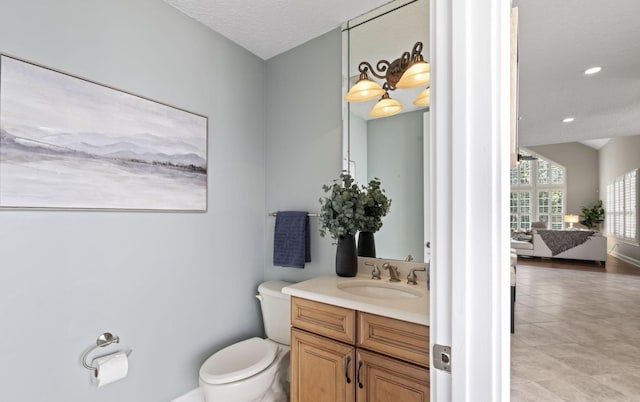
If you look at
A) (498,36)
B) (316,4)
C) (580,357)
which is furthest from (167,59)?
(580,357)

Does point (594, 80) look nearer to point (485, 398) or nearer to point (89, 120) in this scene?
point (485, 398)

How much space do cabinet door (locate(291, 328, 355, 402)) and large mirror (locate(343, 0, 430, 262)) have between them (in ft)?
2.17

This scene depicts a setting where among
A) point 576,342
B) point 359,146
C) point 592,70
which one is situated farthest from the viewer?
point 592,70

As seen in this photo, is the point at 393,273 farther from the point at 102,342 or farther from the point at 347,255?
the point at 102,342

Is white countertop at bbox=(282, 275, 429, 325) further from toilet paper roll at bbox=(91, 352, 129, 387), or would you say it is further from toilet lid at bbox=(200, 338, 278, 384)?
toilet paper roll at bbox=(91, 352, 129, 387)

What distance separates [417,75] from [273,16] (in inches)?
38.5

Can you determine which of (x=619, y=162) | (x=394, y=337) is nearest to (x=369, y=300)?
(x=394, y=337)

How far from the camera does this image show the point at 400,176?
1.84m

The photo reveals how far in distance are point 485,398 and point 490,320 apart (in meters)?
0.16

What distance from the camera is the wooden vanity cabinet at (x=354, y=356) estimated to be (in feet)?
3.83

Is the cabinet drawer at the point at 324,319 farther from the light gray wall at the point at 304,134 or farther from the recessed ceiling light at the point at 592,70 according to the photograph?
the recessed ceiling light at the point at 592,70

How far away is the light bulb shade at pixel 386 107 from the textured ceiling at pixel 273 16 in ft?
1.88

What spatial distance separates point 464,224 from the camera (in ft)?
2.17

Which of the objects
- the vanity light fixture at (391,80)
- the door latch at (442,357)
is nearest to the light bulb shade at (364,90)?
the vanity light fixture at (391,80)
